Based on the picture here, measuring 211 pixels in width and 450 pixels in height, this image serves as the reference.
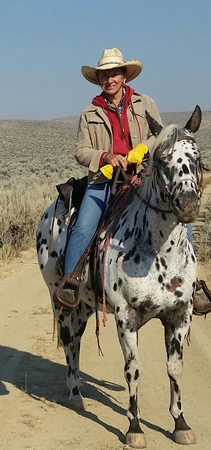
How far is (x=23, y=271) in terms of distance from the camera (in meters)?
12.3

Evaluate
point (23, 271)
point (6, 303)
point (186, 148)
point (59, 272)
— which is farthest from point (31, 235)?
point (186, 148)

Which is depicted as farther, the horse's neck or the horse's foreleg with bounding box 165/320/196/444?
the horse's foreleg with bounding box 165/320/196/444

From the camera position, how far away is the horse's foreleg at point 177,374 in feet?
17.4

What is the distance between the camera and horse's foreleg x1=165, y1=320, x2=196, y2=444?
5.30 metres

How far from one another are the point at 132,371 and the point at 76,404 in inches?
54.0

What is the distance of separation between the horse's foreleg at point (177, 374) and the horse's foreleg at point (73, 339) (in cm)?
130

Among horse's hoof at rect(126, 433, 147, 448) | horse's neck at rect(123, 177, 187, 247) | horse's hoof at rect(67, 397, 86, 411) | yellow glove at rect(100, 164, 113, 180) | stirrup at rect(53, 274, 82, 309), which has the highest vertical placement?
yellow glove at rect(100, 164, 113, 180)

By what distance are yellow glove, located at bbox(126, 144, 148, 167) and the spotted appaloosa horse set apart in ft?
0.75

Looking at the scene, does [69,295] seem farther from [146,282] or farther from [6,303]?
[6,303]

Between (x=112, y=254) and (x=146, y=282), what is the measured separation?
465mm

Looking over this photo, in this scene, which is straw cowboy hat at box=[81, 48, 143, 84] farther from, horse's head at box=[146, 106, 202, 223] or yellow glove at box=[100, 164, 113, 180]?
horse's head at box=[146, 106, 202, 223]

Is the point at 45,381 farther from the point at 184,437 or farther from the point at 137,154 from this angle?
the point at 137,154

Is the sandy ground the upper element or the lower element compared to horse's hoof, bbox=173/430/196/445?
lower

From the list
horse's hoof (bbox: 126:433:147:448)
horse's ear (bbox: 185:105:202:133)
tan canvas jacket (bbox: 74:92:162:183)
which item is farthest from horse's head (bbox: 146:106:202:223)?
horse's hoof (bbox: 126:433:147:448)
